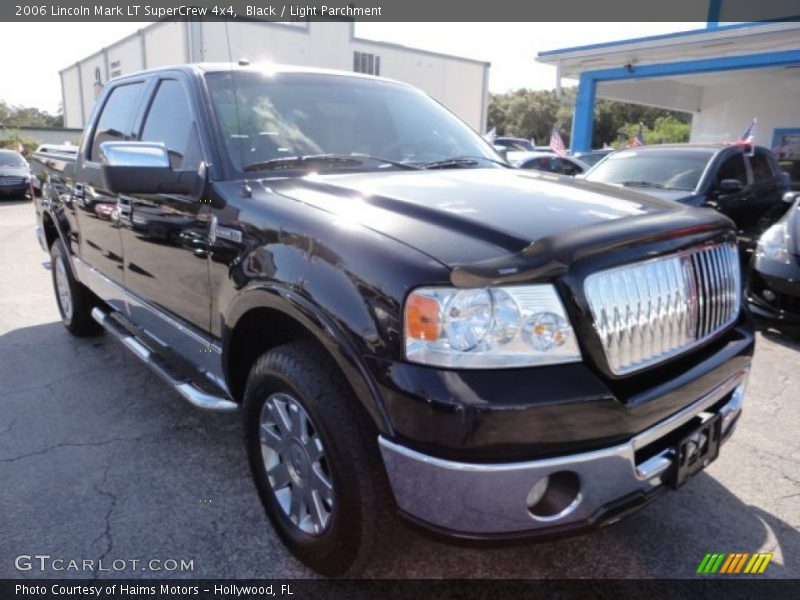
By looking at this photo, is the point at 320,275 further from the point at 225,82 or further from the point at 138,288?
the point at 138,288

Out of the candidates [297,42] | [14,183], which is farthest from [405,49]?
[14,183]

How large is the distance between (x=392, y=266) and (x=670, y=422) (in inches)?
39.5

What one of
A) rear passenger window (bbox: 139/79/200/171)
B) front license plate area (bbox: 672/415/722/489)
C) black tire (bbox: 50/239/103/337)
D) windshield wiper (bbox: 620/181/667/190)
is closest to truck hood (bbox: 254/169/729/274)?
rear passenger window (bbox: 139/79/200/171)

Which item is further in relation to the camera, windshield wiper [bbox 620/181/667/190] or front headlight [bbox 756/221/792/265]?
windshield wiper [bbox 620/181/667/190]

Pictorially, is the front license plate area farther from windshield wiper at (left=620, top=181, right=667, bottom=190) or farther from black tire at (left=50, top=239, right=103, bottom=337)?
windshield wiper at (left=620, top=181, right=667, bottom=190)

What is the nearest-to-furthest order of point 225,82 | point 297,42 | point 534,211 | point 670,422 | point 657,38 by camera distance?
point 670,422 → point 534,211 → point 225,82 → point 657,38 → point 297,42

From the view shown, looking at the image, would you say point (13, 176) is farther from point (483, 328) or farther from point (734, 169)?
point (483, 328)

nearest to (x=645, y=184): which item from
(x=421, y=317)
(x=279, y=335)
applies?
(x=279, y=335)

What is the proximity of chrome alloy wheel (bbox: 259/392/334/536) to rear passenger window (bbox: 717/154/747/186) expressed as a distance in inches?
259

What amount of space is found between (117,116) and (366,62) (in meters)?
36.5

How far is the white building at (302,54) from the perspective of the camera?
98.6 feet

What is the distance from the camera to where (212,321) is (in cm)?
269

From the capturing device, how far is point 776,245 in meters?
5.25

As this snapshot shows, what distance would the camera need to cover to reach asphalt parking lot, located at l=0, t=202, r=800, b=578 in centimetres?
238
